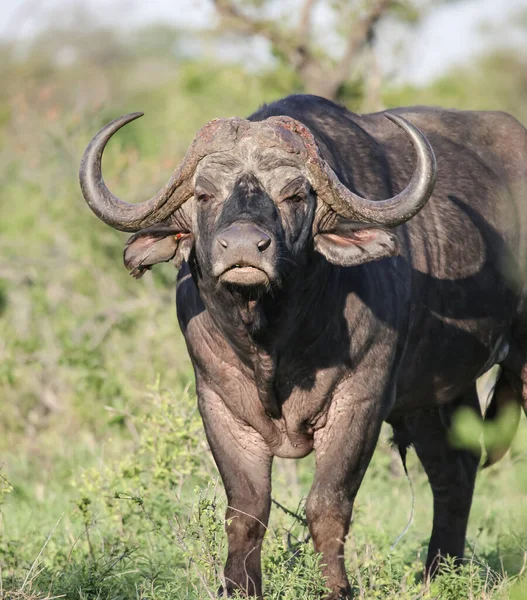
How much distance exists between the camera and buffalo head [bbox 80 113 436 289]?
4305mm

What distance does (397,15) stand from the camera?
504 inches

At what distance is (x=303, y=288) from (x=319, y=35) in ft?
28.4

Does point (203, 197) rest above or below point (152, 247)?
above

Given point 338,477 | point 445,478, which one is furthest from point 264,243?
point 445,478

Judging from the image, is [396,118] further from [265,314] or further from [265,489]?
[265,489]

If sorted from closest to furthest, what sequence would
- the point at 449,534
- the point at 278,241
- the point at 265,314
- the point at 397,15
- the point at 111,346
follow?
the point at 278,241 < the point at 265,314 < the point at 449,534 < the point at 111,346 < the point at 397,15

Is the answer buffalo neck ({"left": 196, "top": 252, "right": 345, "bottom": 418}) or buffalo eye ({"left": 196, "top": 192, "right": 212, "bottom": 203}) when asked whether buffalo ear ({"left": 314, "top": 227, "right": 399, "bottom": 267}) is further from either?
buffalo eye ({"left": 196, "top": 192, "right": 212, "bottom": 203})

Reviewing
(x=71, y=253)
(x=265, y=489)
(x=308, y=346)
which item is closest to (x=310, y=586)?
(x=265, y=489)

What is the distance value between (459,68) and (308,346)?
1034 inches

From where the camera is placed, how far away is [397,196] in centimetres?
440

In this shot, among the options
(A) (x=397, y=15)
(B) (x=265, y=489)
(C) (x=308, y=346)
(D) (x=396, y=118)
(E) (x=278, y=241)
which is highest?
(A) (x=397, y=15)

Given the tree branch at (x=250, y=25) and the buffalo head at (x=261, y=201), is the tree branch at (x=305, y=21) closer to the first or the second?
the tree branch at (x=250, y=25)

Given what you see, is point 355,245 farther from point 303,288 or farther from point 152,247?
point 152,247

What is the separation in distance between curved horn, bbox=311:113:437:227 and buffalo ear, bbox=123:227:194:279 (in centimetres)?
61
